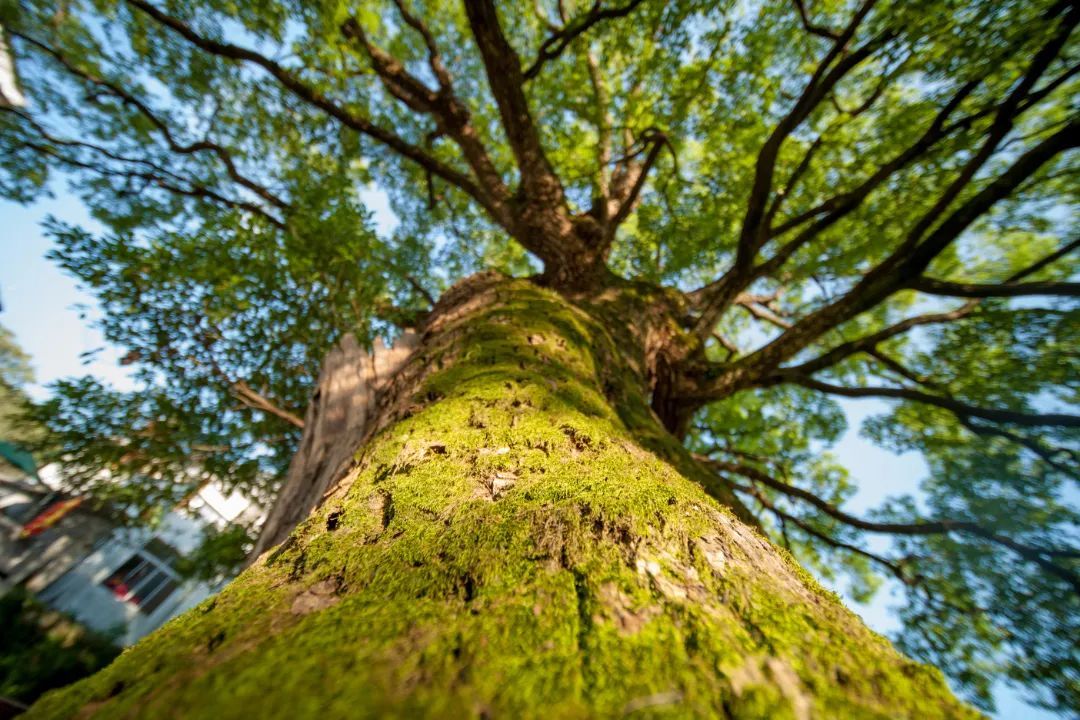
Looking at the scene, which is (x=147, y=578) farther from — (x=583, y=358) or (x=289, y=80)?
(x=583, y=358)

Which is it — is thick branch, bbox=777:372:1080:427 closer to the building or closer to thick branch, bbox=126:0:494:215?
thick branch, bbox=126:0:494:215

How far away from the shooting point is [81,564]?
1224cm

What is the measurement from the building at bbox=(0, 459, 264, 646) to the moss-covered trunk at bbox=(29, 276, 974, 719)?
1310 cm

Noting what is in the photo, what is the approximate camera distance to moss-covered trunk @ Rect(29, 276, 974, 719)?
1.91ft

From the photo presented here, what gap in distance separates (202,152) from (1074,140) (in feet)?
32.5

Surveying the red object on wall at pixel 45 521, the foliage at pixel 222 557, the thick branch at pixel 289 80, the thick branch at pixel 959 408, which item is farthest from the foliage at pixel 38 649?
the thick branch at pixel 959 408

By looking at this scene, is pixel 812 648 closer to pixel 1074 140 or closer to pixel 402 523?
pixel 402 523

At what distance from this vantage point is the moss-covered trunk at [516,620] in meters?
0.58

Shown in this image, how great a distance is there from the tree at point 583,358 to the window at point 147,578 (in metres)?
13.9

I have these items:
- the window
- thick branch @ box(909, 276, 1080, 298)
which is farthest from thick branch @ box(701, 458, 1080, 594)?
the window

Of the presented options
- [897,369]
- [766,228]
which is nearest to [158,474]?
[766,228]

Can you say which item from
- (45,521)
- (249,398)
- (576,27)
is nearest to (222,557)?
(249,398)

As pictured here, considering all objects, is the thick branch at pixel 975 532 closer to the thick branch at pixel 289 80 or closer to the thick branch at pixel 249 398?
the thick branch at pixel 289 80

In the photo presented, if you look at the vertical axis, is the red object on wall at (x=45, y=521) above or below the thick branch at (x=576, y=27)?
below
